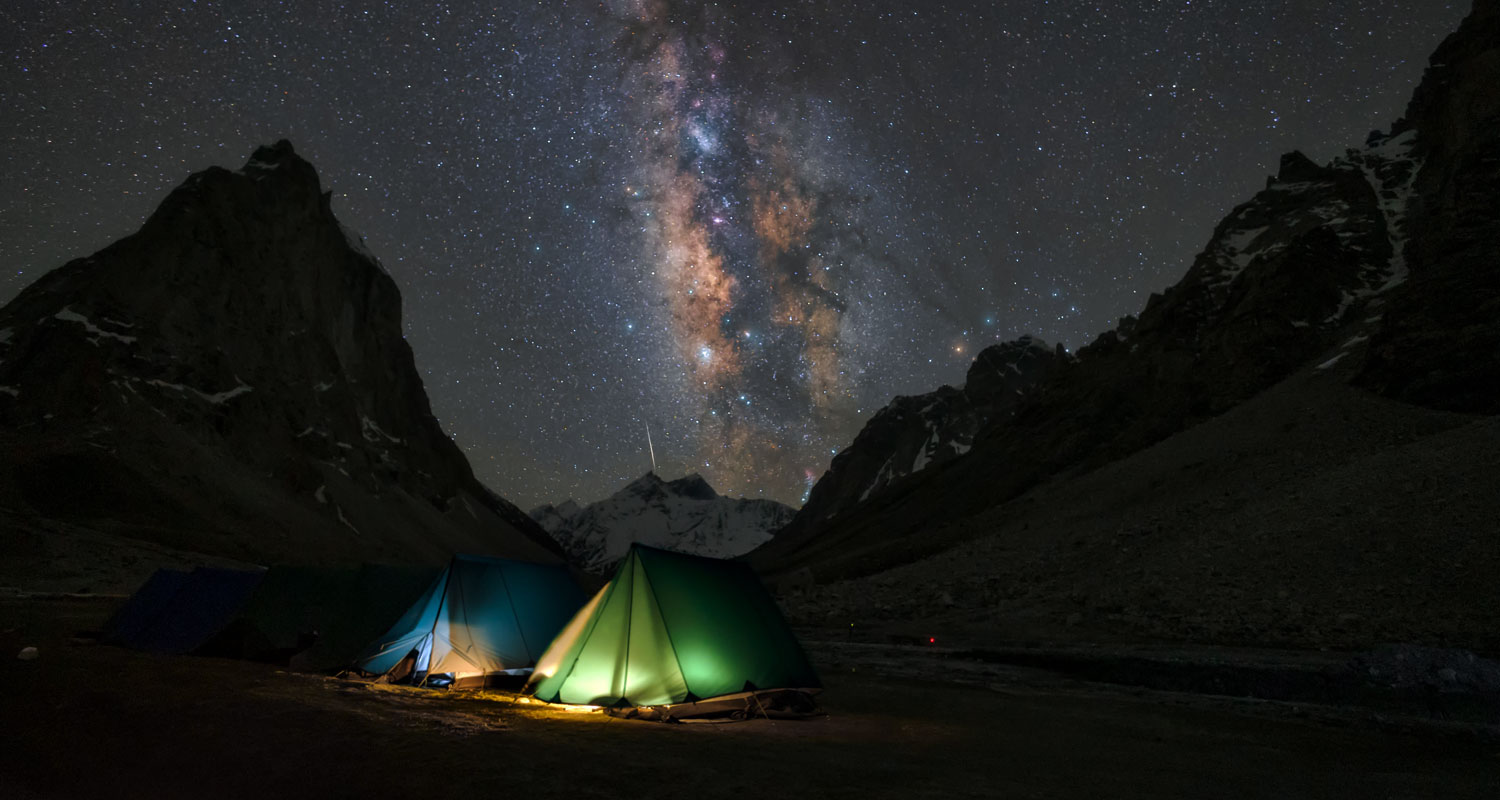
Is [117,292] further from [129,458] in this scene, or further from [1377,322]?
[1377,322]

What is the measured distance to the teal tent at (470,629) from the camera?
12.5 metres

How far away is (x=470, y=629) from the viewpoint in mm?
12758

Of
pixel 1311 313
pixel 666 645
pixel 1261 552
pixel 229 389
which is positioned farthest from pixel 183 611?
pixel 229 389

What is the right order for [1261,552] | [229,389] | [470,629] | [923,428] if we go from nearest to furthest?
[470,629], [1261,552], [229,389], [923,428]

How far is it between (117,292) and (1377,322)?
10926 cm

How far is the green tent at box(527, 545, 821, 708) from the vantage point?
10094 millimetres

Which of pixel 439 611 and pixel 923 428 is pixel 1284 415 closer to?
pixel 439 611

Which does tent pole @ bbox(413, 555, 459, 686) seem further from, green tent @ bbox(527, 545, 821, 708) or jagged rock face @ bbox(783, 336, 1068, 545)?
jagged rock face @ bbox(783, 336, 1068, 545)

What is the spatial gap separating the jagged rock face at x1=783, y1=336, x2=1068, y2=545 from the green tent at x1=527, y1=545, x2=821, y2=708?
14112cm

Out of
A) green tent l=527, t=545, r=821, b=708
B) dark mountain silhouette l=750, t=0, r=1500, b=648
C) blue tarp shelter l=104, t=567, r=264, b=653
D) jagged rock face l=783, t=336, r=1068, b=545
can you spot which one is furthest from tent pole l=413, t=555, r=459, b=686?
jagged rock face l=783, t=336, r=1068, b=545

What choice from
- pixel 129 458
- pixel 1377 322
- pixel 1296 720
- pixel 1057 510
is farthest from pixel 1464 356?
pixel 129 458

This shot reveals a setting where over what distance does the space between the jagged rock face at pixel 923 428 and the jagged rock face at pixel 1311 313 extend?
230 feet

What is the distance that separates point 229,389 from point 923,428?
133253 mm

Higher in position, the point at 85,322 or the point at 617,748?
the point at 85,322
